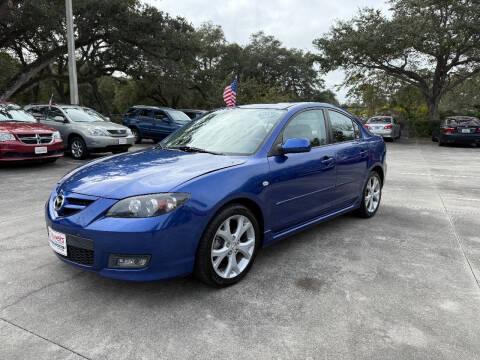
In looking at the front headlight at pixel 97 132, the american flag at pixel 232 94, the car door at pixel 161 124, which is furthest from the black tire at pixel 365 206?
the american flag at pixel 232 94

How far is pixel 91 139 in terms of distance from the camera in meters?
10.4

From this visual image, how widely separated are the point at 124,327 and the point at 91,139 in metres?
8.76

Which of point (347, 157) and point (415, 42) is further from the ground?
point (415, 42)

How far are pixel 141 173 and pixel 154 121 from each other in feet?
45.2

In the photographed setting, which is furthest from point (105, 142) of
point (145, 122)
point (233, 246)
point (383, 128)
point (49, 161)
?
point (383, 128)

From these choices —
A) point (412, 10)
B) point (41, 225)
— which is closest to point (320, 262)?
point (41, 225)

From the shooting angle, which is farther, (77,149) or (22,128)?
(77,149)

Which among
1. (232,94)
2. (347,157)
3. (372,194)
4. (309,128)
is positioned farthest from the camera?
(232,94)

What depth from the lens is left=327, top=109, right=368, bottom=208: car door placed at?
447 cm

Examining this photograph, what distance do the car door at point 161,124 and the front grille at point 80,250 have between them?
13.3 meters

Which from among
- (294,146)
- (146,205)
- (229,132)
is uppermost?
(229,132)

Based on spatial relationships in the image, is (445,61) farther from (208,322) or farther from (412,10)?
(208,322)

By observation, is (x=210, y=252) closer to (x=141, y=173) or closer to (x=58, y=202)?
(x=141, y=173)

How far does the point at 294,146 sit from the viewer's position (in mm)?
3527
